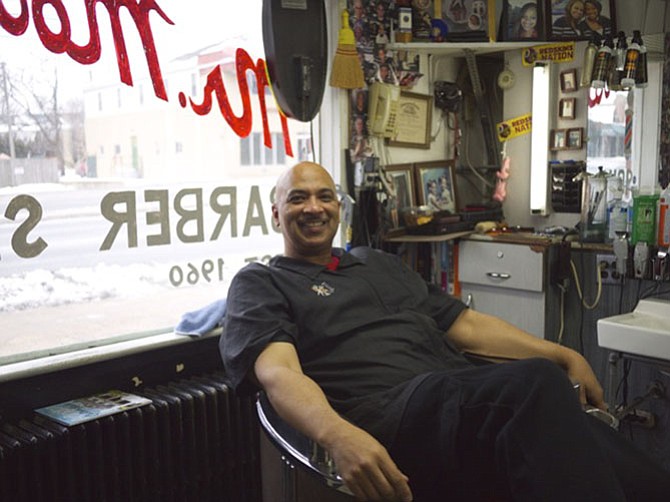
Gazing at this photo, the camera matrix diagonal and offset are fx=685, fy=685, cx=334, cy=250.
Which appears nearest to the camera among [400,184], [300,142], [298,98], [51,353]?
[51,353]

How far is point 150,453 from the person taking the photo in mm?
2311

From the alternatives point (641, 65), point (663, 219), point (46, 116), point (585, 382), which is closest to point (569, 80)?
point (641, 65)

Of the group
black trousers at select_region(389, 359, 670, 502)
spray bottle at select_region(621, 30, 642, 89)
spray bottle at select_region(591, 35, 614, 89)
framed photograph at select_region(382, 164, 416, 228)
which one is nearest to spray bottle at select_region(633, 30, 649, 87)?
spray bottle at select_region(621, 30, 642, 89)

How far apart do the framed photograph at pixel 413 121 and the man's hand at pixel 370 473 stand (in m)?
2.28

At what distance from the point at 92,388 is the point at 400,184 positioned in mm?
1832

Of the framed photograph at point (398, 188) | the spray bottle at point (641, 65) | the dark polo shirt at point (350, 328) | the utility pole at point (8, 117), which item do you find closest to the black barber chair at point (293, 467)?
the dark polo shirt at point (350, 328)

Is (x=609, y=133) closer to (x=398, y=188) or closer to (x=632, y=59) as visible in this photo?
(x=632, y=59)

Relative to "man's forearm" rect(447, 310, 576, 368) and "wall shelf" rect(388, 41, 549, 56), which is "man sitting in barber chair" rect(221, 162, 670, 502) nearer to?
"man's forearm" rect(447, 310, 576, 368)

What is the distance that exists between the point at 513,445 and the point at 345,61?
84.6 inches

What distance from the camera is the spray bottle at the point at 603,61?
309 centimetres

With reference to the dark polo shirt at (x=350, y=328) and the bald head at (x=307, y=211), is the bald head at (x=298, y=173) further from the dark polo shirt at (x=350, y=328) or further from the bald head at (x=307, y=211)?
the dark polo shirt at (x=350, y=328)

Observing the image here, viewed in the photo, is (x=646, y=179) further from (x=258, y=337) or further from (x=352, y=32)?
(x=258, y=337)

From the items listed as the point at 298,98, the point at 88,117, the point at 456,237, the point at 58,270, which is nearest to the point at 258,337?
the point at 58,270

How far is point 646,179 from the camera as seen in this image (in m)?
3.09
